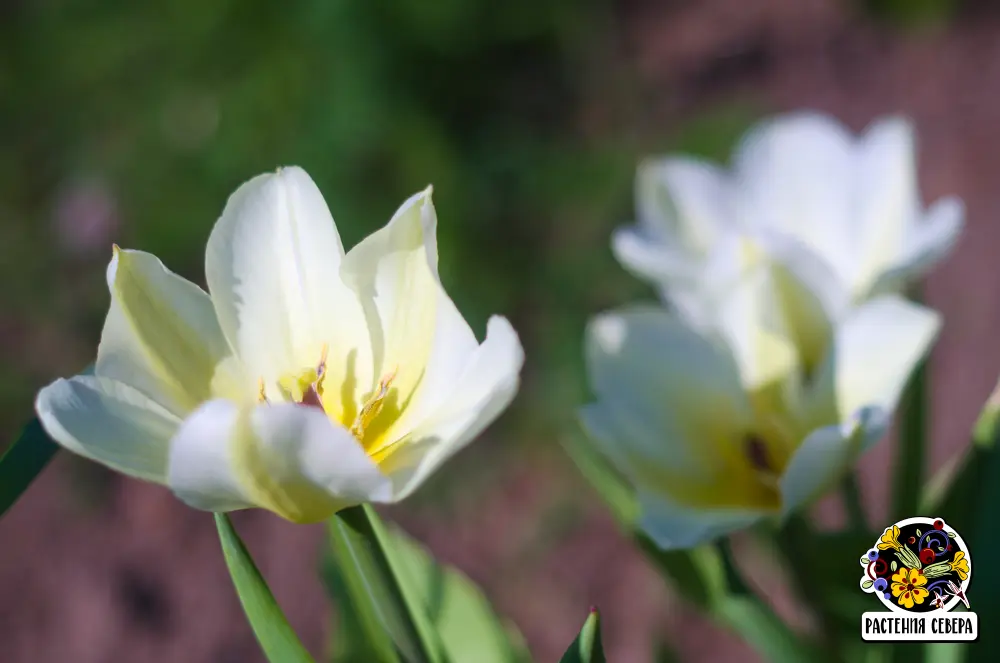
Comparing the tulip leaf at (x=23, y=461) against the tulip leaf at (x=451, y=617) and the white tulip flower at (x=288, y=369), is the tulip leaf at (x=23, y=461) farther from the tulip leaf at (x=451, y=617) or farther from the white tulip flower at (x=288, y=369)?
the tulip leaf at (x=451, y=617)

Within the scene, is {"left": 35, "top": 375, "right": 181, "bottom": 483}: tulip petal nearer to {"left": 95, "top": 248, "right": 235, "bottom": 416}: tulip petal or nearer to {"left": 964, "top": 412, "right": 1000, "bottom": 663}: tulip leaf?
{"left": 95, "top": 248, "right": 235, "bottom": 416}: tulip petal

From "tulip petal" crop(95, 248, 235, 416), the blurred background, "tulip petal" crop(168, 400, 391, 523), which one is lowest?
the blurred background

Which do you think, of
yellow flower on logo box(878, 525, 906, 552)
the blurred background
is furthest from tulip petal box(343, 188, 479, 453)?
the blurred background

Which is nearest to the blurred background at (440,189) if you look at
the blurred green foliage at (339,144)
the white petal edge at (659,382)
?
the blurred green foliage at (339,144)

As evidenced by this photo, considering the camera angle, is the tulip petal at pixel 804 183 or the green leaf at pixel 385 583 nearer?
the green leaf at pixel 385 583

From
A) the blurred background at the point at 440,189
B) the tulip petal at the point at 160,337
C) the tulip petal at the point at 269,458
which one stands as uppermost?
the tulip petal at the point at 160,337

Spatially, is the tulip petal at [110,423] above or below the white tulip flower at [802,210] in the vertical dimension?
above

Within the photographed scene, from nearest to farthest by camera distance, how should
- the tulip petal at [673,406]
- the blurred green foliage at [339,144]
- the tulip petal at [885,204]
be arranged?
the tulip petal at [673,406] → the tulip petal at [885,204] → the blurred green foliage at [339,144]

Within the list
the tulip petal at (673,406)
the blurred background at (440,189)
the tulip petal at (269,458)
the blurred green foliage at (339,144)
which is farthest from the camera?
the blurred green foliage at (339,144)
